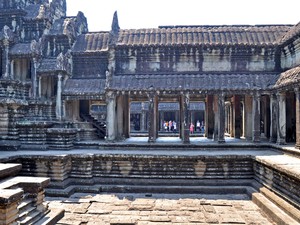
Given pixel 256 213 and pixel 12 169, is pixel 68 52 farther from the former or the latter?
pixel 256 213

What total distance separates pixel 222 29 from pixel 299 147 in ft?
29.2

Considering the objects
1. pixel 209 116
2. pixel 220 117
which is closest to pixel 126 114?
pixel 209 116

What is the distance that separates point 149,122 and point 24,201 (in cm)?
819

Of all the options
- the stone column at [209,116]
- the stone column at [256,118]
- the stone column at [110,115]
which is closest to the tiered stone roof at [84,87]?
the stone column at [110,115]

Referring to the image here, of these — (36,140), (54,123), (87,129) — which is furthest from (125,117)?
(36,140)

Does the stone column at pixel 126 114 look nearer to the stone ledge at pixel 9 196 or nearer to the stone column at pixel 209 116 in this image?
the stone column at pixel 209 116

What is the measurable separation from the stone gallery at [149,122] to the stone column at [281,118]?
0.16 ft

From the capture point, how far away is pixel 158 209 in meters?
8.57

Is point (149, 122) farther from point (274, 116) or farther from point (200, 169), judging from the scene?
point (274, 116)

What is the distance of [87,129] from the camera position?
16.2m

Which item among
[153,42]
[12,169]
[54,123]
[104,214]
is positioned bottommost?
[104,214]

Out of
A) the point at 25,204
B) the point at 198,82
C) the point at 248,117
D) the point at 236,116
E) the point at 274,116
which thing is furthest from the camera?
the point at 236,116

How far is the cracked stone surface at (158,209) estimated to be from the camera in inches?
301

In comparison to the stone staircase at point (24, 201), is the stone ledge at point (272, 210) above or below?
below
